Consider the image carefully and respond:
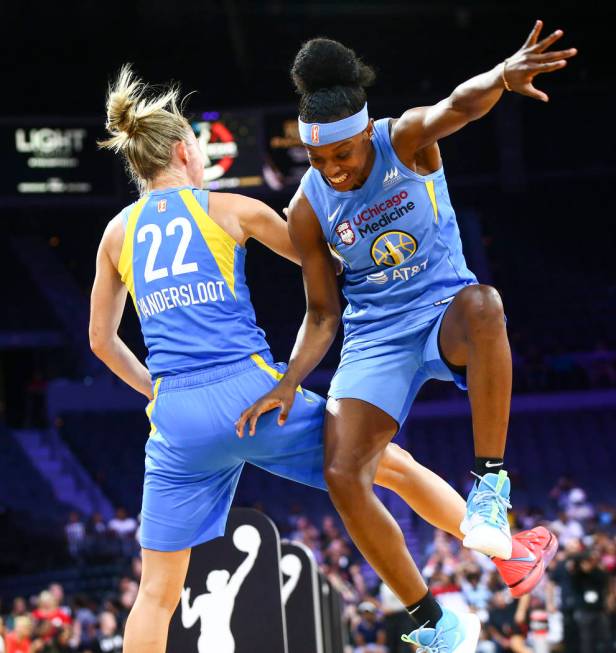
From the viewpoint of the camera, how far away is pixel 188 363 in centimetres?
354

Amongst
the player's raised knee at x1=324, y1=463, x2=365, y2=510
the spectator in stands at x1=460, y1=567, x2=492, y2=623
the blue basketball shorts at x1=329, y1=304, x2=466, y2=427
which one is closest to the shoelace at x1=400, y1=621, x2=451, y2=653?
the player's raised knee at x1=324, y1=463, x2=365, y2=510

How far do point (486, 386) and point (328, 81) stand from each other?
1161 mm

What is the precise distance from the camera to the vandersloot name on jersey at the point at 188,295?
356cm

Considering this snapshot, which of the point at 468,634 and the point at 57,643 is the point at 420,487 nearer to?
the point at 468,634

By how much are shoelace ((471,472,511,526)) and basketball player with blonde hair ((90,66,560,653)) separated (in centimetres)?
28

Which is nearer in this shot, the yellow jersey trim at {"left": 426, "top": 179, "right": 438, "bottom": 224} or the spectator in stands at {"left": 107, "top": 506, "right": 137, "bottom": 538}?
the yellow jersey trim at {"left": 426, "top": 179, "right": 438, "bottom": 224}

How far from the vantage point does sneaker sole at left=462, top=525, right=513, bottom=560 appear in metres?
3.29

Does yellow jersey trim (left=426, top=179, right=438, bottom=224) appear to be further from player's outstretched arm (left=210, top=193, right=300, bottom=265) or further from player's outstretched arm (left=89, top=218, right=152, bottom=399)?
player's outstretched arm (left=89, top=218, right=152, bottom=399)

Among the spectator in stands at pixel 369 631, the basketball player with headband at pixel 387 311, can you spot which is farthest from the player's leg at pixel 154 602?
the spectator in stands at pixel 369 631

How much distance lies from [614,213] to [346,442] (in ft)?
65.6

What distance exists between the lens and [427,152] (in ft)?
11.8

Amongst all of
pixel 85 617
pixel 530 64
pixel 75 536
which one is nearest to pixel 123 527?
pixel 75 536

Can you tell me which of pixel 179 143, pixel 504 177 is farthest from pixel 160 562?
pixel 504 177

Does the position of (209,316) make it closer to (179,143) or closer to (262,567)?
(179,143)
